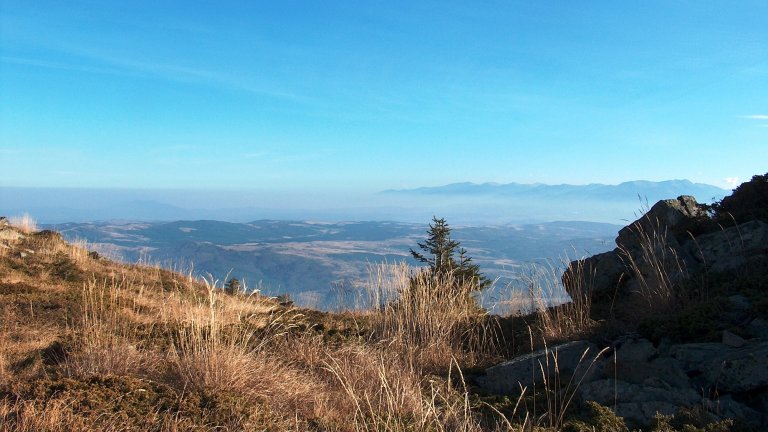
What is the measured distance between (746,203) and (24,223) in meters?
18.0

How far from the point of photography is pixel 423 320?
262 inches

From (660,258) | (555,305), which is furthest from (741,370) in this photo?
(660,258)

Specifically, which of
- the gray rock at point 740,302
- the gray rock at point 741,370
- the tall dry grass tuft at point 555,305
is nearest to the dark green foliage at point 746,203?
the tall dry grass tuft at point 555,305

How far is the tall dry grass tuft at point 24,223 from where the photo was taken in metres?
14.6

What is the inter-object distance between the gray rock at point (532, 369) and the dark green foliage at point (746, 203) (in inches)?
178

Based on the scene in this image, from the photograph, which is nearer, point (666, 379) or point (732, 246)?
point (666, 379)

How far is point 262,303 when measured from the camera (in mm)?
10727

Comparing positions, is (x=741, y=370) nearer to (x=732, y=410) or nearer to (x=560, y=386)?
(x=732, y=410)

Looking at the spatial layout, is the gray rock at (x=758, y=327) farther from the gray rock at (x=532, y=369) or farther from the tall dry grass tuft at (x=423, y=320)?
the tall dry grass tuft at (x=423, y=320)

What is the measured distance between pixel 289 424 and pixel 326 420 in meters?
0.27

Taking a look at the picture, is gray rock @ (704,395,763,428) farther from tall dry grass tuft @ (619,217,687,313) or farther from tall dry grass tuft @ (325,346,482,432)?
tall dry grass tuft @ (619,217,687,313)

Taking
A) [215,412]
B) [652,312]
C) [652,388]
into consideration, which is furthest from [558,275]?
[215,412]

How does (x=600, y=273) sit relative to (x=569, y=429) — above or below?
above

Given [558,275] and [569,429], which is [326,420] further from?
[558,275]
